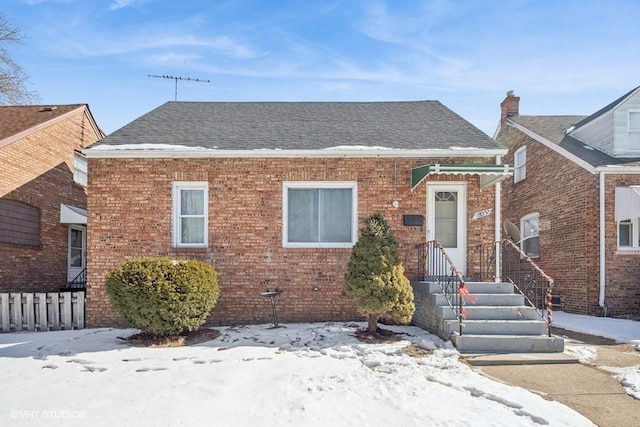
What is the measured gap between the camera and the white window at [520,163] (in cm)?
1414

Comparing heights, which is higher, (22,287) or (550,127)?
(550,127)

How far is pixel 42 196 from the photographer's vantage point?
454 inches

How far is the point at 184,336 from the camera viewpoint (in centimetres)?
721

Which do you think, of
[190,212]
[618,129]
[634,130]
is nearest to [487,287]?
[190,212]

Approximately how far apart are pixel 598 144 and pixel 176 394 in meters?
13.3

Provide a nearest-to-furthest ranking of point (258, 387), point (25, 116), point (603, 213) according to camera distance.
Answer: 1. point (258, 387)
2. point (603, 213)
3. point (25, 116)

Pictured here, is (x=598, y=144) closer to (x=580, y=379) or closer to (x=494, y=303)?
(x=494, y=303)

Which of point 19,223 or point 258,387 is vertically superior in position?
point 19,223

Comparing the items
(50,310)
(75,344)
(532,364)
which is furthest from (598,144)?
(50,310)

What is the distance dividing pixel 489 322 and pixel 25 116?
47.8ft

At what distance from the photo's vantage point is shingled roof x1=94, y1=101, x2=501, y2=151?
8836 mm

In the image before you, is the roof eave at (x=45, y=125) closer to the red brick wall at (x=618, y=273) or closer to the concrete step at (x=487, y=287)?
the concrete step at (x=487, y=287)

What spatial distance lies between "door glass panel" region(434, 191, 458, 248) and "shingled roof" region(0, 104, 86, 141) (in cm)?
1148

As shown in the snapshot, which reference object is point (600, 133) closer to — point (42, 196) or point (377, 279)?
point (377, 279)
